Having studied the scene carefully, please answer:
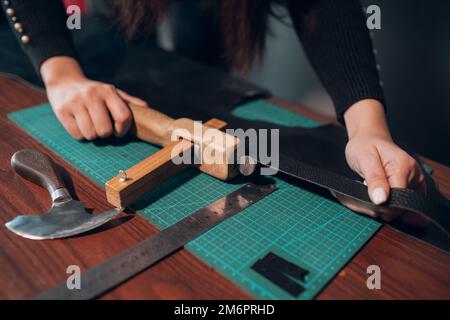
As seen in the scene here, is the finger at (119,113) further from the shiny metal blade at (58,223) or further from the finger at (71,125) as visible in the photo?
the shiny metal blade at (58,223)

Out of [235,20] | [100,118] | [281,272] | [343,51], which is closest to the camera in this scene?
[281,272]

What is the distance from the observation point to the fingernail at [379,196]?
646 millimetres

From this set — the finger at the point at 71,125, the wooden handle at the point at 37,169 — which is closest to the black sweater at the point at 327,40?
the finger at the point at 71,125

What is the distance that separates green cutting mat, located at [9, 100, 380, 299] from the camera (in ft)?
1.96

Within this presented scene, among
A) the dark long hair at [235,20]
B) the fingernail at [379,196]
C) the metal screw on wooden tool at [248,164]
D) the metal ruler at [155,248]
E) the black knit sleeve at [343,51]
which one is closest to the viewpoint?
the metal ruler at [155,248]

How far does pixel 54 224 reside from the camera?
0.63m

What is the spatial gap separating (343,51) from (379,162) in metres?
0.37

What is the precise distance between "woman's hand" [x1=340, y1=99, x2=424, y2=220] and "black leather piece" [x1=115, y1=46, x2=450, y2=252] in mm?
23

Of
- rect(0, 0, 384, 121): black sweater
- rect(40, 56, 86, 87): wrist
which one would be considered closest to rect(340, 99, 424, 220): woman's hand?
rect(0, 0, 384, 121): black sweater

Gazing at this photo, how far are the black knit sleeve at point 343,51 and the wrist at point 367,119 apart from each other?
2cm

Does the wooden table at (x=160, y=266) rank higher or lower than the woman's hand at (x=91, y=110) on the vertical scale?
lower

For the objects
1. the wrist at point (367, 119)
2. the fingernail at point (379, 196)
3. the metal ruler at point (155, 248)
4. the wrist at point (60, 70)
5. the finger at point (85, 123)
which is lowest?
the metal ruler at point (155, 248)

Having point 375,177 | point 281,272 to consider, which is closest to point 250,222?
point 281,272

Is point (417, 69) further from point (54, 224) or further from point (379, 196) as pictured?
point (54, 224)
